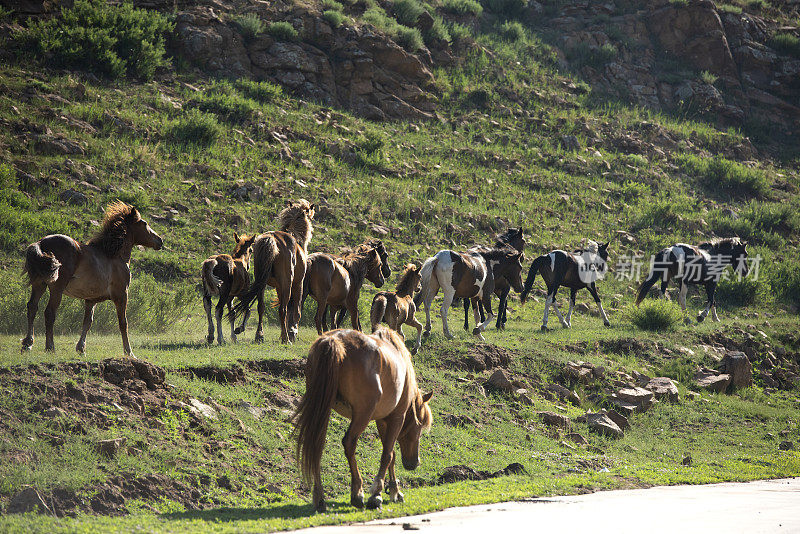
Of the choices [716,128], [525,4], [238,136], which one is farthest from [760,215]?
[238,136]

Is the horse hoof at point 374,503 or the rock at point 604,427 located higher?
the horse hoof at point 374,503

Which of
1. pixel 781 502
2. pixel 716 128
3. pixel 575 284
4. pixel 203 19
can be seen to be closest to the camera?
pixel 781 502

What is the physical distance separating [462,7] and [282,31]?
14.0 m

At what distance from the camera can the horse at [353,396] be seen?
23.4ft

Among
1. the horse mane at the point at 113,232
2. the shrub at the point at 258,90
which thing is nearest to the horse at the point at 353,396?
the horse mane at the point at 113,232

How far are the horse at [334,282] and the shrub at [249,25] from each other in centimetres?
1770

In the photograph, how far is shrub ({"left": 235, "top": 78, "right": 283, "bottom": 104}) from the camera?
28.4 m

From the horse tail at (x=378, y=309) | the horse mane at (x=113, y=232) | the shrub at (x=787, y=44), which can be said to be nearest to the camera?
the horse mane at (x=113, y=232)

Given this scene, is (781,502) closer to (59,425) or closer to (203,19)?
(59,425)

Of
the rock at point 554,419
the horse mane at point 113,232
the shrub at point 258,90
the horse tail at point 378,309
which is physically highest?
the shrub at point 258,90

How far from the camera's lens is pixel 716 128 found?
38938 millimetres

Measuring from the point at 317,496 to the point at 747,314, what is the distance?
2134 cm

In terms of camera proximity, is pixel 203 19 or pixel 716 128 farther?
pixel 716 128

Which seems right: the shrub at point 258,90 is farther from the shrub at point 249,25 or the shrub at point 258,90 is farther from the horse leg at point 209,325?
the horse leg at point 209,325
